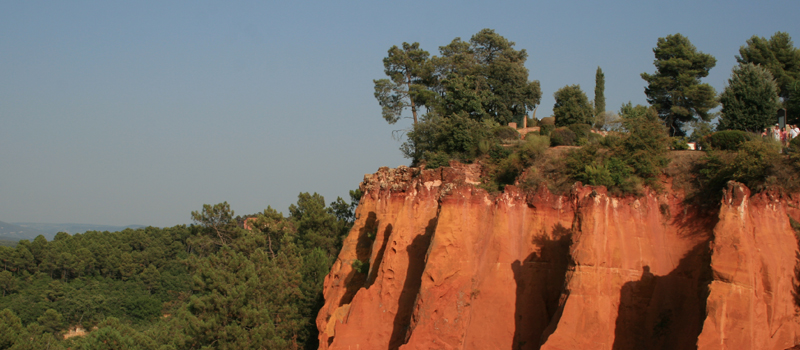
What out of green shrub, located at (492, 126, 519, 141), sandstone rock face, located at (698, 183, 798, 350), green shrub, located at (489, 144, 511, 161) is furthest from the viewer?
green shrub, located at (492, 126, 519, 141)

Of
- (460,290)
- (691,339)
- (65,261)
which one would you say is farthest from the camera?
(65,261)

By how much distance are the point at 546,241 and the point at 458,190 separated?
295 cm

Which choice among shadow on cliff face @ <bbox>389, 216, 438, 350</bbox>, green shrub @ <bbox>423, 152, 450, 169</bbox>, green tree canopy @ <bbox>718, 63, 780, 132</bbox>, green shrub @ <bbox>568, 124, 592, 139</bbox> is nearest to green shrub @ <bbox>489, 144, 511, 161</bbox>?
green shrub @ <bbox>423, 152, 450, 169</bbox>

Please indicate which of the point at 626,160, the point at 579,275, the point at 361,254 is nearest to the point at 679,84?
the point at 626,160

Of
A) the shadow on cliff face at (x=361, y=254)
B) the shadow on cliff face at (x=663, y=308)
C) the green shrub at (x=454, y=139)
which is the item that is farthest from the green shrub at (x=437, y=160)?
the shadow on cliff face at (x=663, y=308)

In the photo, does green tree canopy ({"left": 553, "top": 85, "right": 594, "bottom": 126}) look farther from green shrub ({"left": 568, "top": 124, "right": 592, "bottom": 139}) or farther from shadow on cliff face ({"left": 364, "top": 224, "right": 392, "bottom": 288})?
shadow on cliff face ({"left": 364, "top": 224, "right": 392, "bottom": 288})

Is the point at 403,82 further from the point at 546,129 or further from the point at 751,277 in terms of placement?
the point at 751,277

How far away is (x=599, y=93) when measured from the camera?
42.8 meters

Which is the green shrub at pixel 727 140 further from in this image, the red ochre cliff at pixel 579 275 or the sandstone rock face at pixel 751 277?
the sandstone rock face at pixel 751 277

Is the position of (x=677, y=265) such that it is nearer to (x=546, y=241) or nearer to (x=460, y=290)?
(x=546, y=241)

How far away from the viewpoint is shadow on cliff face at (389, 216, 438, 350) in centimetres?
2077

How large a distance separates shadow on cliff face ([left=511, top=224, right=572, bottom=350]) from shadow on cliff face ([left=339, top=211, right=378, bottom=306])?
9.58 metres

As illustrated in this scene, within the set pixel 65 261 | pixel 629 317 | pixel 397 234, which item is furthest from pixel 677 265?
pixel 65 261

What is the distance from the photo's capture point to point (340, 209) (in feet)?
143
